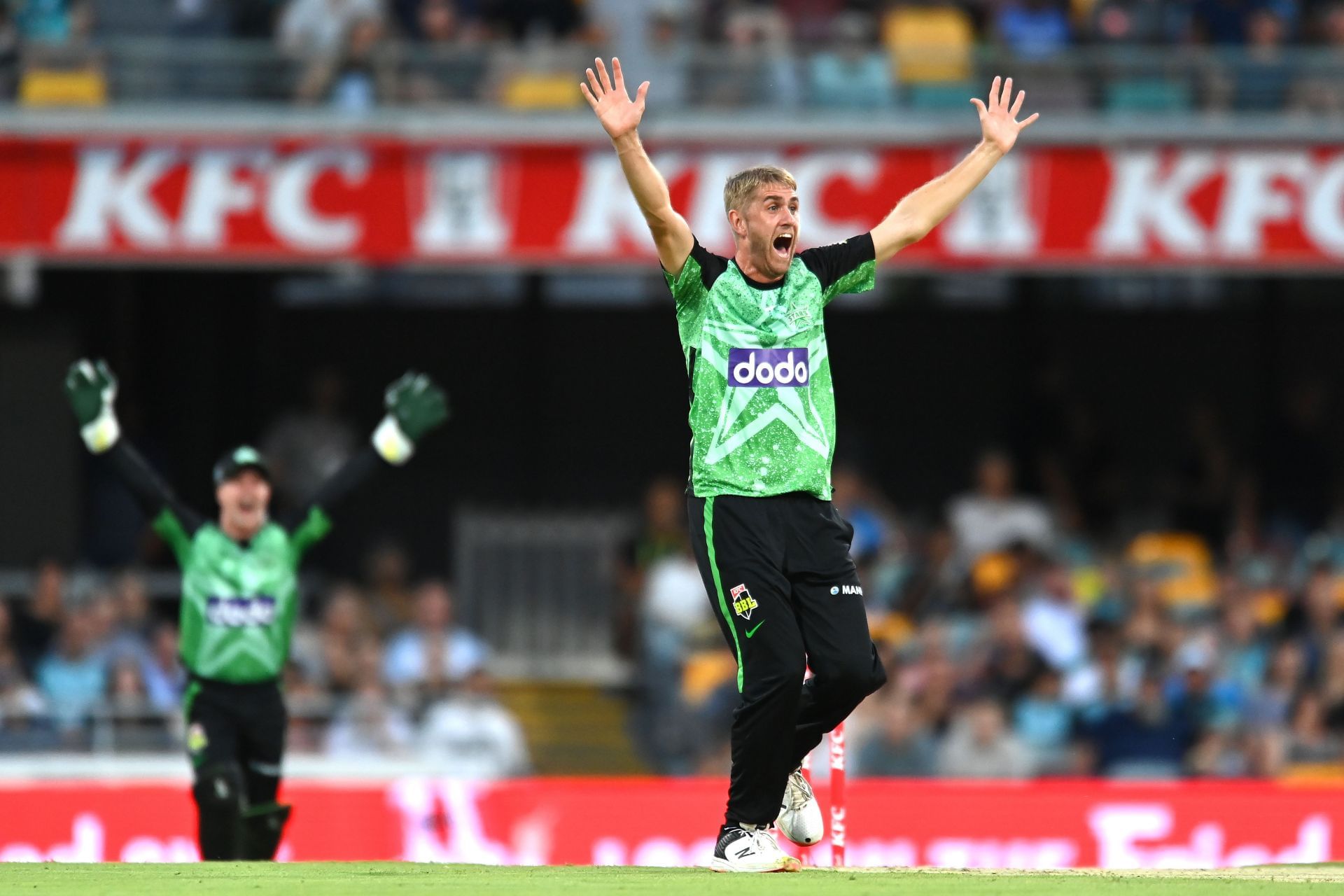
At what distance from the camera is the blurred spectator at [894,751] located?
12.7m

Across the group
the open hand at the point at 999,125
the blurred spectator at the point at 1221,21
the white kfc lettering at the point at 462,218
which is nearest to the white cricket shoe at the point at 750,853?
the open hand at the point at 999,125

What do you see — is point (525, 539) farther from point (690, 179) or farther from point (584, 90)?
point (584, 90)

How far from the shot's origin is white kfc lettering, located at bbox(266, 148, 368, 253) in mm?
13984

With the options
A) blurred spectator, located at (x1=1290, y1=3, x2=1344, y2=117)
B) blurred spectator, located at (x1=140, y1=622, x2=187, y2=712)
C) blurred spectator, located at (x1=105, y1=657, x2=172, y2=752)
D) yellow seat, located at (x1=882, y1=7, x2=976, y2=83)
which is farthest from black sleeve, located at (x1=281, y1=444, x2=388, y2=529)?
Answer: blurred spectator, located at (x1=1290, y1=3, x2=1344, y2=117)

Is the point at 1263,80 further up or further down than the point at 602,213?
further up

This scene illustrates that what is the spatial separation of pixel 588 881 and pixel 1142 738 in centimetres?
688

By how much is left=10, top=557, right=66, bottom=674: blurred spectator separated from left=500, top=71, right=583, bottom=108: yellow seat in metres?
4.19

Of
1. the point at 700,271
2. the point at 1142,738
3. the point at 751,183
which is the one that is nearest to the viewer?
the point at 751,183

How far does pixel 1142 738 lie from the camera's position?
12.8 metres

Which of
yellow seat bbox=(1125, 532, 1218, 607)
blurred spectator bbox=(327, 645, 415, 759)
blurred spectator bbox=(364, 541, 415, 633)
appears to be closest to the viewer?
blurred spectator bbox=(327, 645, 415, 759)

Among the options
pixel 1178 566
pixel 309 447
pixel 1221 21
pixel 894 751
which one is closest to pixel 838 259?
pixel 894 751

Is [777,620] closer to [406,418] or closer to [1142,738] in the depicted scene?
[406,418]

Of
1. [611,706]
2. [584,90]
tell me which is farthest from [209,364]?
[584,90]

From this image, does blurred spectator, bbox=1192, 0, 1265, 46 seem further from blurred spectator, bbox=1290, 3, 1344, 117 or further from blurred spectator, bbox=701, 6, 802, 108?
blurred spectator, bbox=701, 6, 802, 108
